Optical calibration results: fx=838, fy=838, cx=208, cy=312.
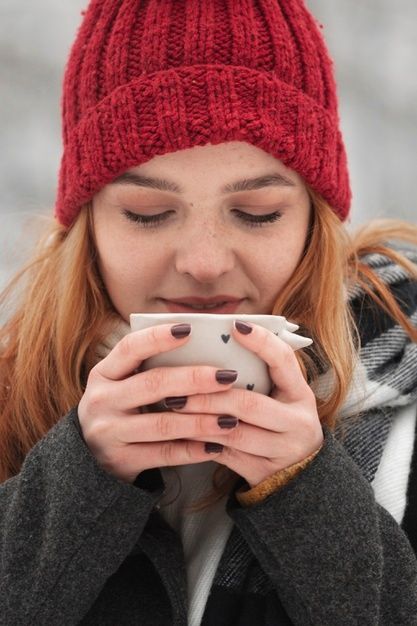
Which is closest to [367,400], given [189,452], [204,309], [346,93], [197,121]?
[204,309]

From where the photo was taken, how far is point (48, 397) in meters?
1.50

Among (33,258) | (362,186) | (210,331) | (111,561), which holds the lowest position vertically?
(362,186)

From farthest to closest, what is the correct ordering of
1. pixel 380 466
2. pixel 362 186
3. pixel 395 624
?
pixel 362 186
pixel 380 466
pixel 395 624

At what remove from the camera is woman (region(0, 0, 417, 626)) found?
1092 mm

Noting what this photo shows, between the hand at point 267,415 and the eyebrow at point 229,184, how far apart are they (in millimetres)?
336

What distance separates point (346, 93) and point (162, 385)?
11.5 feet

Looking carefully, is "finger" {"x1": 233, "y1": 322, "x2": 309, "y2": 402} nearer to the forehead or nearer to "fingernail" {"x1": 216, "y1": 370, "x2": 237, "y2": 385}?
"fingernail" {"x1": 216, "y1": 370, "x2": 237, "y2": 385}

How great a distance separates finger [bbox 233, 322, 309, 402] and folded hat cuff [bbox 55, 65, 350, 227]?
392 millimetres

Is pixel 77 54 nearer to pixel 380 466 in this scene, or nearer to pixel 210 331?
pixel 210 331

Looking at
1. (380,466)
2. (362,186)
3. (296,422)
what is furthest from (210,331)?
(362,186)

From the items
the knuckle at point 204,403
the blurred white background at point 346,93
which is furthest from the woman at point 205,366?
the blurred white background at point 346,93

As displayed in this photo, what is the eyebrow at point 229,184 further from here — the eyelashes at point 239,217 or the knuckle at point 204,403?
the knuckle at point 204,403

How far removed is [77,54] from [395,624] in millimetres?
1053

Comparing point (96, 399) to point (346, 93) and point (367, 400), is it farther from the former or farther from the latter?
point (346, 93)
